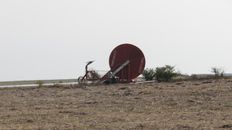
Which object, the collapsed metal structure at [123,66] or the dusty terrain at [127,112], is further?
the collapsed metal structure at [123,66]

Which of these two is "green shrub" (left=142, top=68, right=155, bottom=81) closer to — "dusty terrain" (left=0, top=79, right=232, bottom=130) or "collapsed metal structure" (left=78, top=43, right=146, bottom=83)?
"collapsed metal structure" (left=78, top=43, right=146, bottom=83)

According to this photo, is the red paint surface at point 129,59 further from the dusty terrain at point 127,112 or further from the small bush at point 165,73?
the dusty terrain at point 127,112

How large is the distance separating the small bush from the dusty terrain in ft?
51.5

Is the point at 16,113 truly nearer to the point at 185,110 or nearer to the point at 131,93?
the point at 185,110

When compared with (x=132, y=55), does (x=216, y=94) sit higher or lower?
lower

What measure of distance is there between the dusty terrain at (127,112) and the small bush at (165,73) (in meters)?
15.7

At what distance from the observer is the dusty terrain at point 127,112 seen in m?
14.9

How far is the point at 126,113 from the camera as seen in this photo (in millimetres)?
18094

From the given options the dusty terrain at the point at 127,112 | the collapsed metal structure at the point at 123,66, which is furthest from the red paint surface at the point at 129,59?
the dusty terrain at the point at 127,112

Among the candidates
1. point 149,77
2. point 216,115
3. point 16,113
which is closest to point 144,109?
point 216,115


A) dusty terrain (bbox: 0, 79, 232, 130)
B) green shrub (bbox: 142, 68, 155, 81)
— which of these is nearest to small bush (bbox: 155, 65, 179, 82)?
green shrub (bbox: 142, 68, 155, 81)

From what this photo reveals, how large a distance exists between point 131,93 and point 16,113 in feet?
31.1

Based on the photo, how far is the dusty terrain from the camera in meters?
14.9

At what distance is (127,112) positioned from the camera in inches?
725
